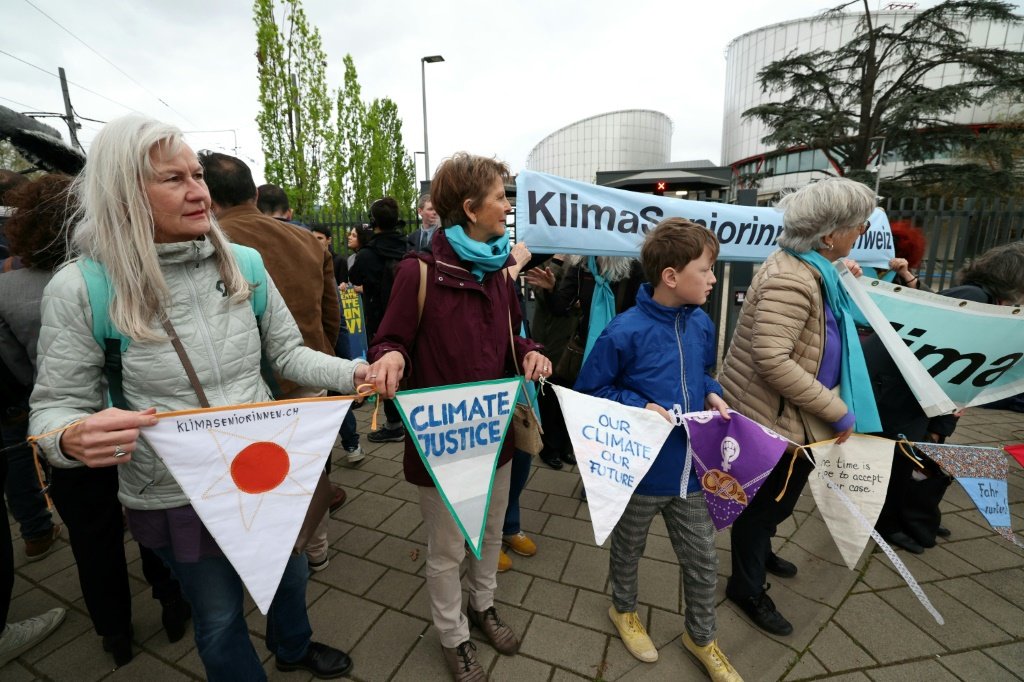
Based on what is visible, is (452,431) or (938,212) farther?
(938,212)

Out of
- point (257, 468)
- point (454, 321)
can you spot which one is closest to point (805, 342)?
point (454, 321)

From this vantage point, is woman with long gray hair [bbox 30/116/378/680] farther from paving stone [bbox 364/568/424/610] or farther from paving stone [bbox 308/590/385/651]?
paving stone [bbox 364/568/424/610]

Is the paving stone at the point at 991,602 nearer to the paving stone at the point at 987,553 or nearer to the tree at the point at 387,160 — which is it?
the paving stone at the point at 987,553

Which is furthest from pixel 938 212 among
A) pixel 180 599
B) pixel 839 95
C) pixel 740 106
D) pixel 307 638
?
pixel 740 106

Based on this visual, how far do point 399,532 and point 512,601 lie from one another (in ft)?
3.24

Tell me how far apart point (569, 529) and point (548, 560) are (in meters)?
0.37

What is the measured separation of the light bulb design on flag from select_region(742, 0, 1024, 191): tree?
25.1 meters

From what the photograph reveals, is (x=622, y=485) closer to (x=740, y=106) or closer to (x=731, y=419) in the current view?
(x=731, y=419)

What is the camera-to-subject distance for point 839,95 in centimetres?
2384

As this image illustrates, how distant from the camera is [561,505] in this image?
3.50m

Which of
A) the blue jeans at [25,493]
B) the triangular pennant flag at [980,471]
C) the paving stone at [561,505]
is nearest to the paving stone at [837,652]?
the triangular pennant flag at [980,471]

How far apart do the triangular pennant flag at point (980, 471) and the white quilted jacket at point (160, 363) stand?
2524 mm

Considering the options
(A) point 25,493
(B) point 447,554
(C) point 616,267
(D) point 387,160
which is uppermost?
(D) point 387,160

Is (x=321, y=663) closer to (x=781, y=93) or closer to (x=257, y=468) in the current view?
(x=257, y=468)
